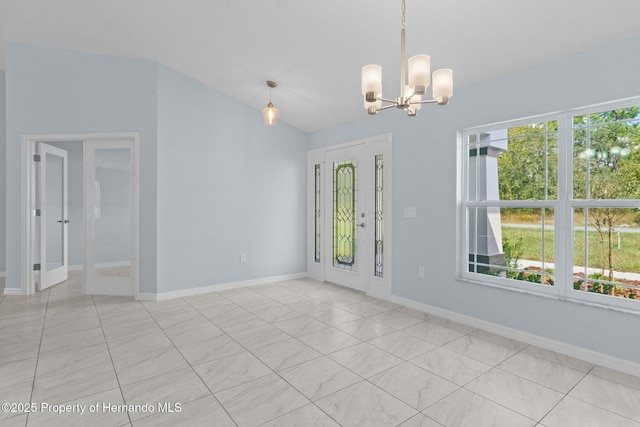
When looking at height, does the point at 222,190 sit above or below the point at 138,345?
above

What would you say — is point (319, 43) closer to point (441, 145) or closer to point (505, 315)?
point (441, 145)

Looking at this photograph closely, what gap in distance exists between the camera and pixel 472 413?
6.32 feet

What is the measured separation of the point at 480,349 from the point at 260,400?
1865 millimetres

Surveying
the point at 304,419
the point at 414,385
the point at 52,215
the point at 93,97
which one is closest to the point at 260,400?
the point at 304,419

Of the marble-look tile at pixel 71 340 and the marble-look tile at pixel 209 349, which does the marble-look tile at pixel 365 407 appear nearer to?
the marble-look tile at pixel 209 349

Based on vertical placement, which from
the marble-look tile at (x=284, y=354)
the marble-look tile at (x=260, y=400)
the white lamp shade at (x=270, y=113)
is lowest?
the marble-look tile at (x=260, y=400)

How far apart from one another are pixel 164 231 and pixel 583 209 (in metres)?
4.40

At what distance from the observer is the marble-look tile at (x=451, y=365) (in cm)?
234

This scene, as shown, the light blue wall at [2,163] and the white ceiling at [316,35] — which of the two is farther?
the light blue wall at [2,163]

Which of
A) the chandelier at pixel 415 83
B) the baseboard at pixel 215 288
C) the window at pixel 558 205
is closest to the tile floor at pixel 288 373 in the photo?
the baseboard at pixel 215 288

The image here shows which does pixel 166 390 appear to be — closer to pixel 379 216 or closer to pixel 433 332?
pixel 433 332

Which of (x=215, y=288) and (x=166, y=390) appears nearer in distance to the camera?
(x=166, y=390)

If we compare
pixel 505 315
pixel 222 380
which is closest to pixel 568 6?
pixel 505 315

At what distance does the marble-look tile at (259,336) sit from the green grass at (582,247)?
92.6 inches
